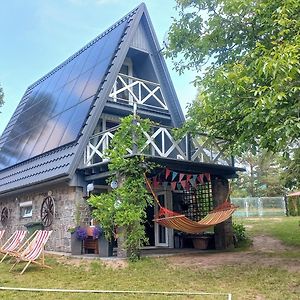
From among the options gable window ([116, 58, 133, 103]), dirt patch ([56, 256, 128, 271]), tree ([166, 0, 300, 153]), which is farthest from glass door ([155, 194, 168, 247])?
tree ([166, 0, 300, 153])

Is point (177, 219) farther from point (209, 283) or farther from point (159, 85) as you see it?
point (159, 85)

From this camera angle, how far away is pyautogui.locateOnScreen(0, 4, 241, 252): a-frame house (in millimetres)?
10273

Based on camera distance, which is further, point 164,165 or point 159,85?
point 159,85

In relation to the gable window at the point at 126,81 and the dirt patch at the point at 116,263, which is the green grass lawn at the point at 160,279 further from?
the gable window at the point at 126,81

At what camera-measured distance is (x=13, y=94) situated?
2608 centimetres

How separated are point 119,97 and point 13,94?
16.1m

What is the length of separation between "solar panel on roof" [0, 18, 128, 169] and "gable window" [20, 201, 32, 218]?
63.6 inches

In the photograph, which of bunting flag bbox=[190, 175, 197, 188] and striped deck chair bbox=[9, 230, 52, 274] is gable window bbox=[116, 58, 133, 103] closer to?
bunting flag bbox=[190, 175, 197, 188]

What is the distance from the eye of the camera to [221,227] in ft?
36.1

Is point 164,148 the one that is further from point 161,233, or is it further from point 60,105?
point 60,105

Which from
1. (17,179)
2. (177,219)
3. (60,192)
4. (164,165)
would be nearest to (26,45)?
(17,179)

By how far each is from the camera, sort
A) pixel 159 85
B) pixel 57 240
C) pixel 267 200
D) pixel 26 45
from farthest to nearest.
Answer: pixel 26 45 < pixel 267 200 < pixel 159 85 < pixel 57 240

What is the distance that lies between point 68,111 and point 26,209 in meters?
3.91

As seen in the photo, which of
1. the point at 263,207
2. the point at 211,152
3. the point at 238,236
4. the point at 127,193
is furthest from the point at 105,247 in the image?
the point at 263,207
